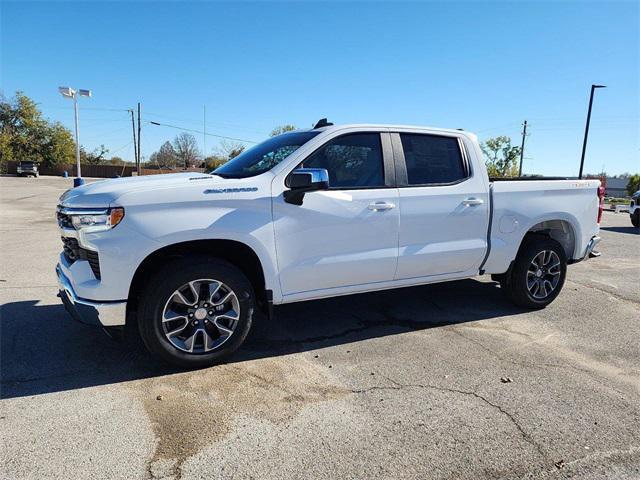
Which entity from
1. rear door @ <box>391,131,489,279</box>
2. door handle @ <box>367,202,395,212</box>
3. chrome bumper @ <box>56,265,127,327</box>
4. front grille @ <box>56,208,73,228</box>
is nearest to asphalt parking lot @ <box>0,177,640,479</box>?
chrome bumper @ <box>56,265,127,327</box>

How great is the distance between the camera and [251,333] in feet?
14.9

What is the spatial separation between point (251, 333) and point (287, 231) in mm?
1271

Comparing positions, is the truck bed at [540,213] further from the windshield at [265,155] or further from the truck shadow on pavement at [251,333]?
the windshield at [265,155]

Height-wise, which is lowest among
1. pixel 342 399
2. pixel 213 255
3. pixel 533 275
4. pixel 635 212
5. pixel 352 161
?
pixel 342 399

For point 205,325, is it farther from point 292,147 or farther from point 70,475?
point 292,147

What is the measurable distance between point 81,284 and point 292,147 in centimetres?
210

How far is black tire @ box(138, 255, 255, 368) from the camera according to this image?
11.4ft

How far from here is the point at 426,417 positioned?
3066mm

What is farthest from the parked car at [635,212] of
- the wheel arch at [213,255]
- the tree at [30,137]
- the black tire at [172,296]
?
the tree at [30,137]

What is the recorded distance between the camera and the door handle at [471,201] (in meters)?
4.70

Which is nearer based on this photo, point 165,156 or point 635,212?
point 635,212

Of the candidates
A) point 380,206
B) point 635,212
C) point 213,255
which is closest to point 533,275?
point 380,206

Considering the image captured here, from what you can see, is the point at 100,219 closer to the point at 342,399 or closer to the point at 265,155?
the point at 265,155

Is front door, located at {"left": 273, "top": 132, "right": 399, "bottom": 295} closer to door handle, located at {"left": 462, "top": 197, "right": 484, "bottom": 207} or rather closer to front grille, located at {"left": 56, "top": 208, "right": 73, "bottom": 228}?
door handle, located at {"left": 462, "top": 197, "right": 484, "bottom": 207}
